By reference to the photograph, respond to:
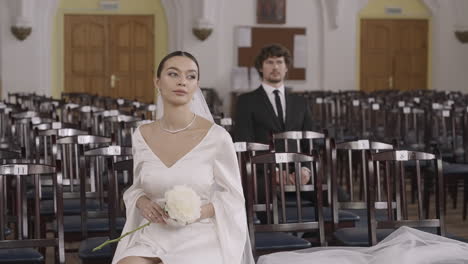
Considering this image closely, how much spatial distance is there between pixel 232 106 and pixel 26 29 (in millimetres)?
4330

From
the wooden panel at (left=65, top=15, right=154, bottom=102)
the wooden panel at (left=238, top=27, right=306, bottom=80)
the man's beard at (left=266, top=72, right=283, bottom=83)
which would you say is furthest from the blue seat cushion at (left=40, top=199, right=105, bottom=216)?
the wooden panel at (left=65, top=15, right=154, bottom=102)

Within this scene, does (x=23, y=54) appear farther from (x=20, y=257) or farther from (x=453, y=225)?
(x=20, y=257)

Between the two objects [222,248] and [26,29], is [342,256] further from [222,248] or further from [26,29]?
[26,29]

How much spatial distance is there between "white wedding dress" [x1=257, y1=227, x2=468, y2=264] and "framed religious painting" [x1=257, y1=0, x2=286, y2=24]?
1436 cm

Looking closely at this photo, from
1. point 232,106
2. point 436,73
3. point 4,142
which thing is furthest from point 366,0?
point 4,142

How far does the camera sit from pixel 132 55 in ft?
62.8

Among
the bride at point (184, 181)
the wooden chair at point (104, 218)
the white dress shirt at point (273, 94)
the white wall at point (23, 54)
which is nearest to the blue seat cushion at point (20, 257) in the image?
the wooden chair at point (104, 218)

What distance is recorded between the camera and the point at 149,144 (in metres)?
4.05

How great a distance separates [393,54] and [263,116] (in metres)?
13.6

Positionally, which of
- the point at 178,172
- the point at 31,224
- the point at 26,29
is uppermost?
the point at 26,29

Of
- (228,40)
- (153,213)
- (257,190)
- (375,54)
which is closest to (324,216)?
(257,190)

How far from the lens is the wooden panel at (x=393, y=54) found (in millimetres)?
19812

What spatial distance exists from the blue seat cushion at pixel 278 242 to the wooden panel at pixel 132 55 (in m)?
14.1

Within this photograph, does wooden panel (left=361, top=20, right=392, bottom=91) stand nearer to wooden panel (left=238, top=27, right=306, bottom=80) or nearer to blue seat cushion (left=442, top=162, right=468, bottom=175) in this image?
wooden panel (left=238, top=27, right=306, bottom=80)
